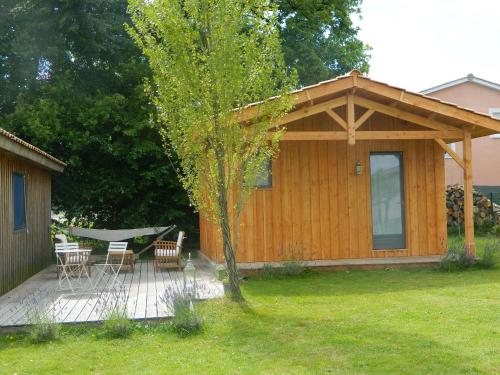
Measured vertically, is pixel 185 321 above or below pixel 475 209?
below

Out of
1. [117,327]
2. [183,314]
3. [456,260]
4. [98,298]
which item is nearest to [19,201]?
[98,298]

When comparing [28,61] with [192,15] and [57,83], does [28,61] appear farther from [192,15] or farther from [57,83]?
[192,15]

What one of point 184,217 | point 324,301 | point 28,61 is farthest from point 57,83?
point 324,301

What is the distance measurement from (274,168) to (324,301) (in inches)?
128

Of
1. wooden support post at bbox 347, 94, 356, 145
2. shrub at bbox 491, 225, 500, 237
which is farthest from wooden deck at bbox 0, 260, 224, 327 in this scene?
shrub at bbox 491, 225, 500, 237

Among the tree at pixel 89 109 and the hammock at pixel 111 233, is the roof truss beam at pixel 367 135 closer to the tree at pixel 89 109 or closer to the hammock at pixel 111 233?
the hammock at pixel 111 233

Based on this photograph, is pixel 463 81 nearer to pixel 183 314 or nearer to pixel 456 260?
pixel 456 260

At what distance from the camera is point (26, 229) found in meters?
9.95

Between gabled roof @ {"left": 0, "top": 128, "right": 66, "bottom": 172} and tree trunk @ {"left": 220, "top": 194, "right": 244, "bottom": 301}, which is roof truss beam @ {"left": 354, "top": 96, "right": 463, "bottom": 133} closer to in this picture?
tree trunk @ {"left": 220, "top": 194, "right": 244, "bottom": 301}

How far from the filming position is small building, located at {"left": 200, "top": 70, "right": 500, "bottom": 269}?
31.4ft

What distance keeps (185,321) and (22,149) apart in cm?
419

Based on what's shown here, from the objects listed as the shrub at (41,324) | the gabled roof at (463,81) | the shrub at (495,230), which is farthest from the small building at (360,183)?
the gabled roof at (463,81)

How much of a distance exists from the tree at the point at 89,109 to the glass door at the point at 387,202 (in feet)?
19.5

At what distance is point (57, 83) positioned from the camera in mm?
14992
